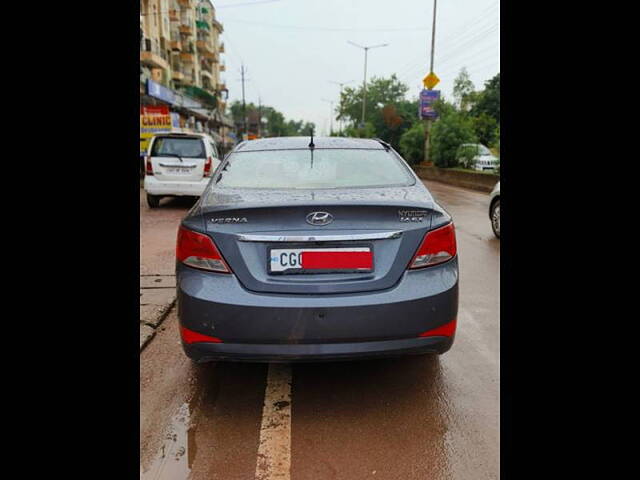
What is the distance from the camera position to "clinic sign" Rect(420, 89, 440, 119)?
82.1 ft

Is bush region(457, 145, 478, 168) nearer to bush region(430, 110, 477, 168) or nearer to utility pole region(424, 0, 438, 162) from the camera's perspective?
bush region(430, 110, 477, 168)

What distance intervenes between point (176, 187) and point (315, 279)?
900cm

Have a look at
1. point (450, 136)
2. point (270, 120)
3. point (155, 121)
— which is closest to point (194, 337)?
point (155, 121)

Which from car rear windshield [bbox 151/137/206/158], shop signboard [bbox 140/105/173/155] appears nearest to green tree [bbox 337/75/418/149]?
shop signboard [bbox 140/105/173/155]

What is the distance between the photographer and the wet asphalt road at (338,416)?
218 centimetres

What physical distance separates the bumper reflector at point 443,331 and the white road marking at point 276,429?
87cm

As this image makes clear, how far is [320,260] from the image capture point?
2305 millimetres

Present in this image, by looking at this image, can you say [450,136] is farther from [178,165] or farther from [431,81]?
[178,165]

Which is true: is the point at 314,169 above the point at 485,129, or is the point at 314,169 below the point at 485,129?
below

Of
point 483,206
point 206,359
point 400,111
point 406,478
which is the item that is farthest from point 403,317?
point 400,111

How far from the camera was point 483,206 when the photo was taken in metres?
12.6
